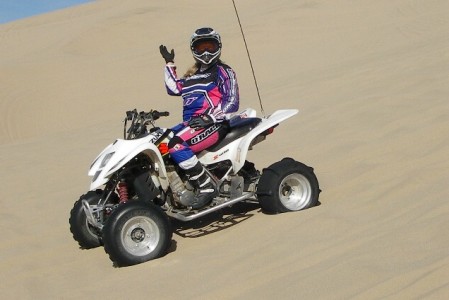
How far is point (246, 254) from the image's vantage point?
18.0ft

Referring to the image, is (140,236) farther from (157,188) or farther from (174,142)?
→ (174,142)

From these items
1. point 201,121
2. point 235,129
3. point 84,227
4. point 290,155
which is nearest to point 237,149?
point 235,129

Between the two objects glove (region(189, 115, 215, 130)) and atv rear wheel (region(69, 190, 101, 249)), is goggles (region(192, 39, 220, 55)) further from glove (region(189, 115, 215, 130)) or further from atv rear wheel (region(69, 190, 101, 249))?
atv rear wheel (region(69, 190, 101, 249))

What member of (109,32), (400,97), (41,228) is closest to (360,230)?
(41,228)

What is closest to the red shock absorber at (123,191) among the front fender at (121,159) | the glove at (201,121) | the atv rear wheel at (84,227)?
the front fender at (121,159)

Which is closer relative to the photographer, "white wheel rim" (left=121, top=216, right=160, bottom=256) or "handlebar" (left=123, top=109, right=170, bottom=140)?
"white wheel rim" (left=121, top=216, right=160, bottom=256)

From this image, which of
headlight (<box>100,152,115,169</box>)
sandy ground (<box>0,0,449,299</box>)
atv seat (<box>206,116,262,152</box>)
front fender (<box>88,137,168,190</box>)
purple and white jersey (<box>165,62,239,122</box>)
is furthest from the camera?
atv seat (<box>206,116,262,152</box>)

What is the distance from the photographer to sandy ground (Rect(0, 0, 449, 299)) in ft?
16.3

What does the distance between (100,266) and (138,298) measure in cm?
113

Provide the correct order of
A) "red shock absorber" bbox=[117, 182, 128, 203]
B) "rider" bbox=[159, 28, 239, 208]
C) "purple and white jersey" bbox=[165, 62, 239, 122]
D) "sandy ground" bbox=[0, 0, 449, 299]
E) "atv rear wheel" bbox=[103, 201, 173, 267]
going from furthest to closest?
"purple and white jersey" bbox=[165, 62, 239, 122]
"rider" bbox=[159, 28, 239, 208]
"red shock absorber" bbox=[117, 182, 128, 203]
"atv rear wheel" bbox=[103, 201, 173, 267]
"sandy ground" bbox=[0, 0, 449, 299]

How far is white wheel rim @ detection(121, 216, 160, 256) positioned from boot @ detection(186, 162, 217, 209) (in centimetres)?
66

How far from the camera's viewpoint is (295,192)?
6770mm

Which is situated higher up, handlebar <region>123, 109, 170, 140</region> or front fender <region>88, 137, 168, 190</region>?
handlebar <region>123, 109, 170, 140</region>


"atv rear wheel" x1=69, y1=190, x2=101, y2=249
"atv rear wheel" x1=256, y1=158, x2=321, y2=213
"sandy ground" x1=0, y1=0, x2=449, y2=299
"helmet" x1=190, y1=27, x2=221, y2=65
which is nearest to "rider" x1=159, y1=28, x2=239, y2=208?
"helmet" x1=190, y1=27, x2=221, y2=65
